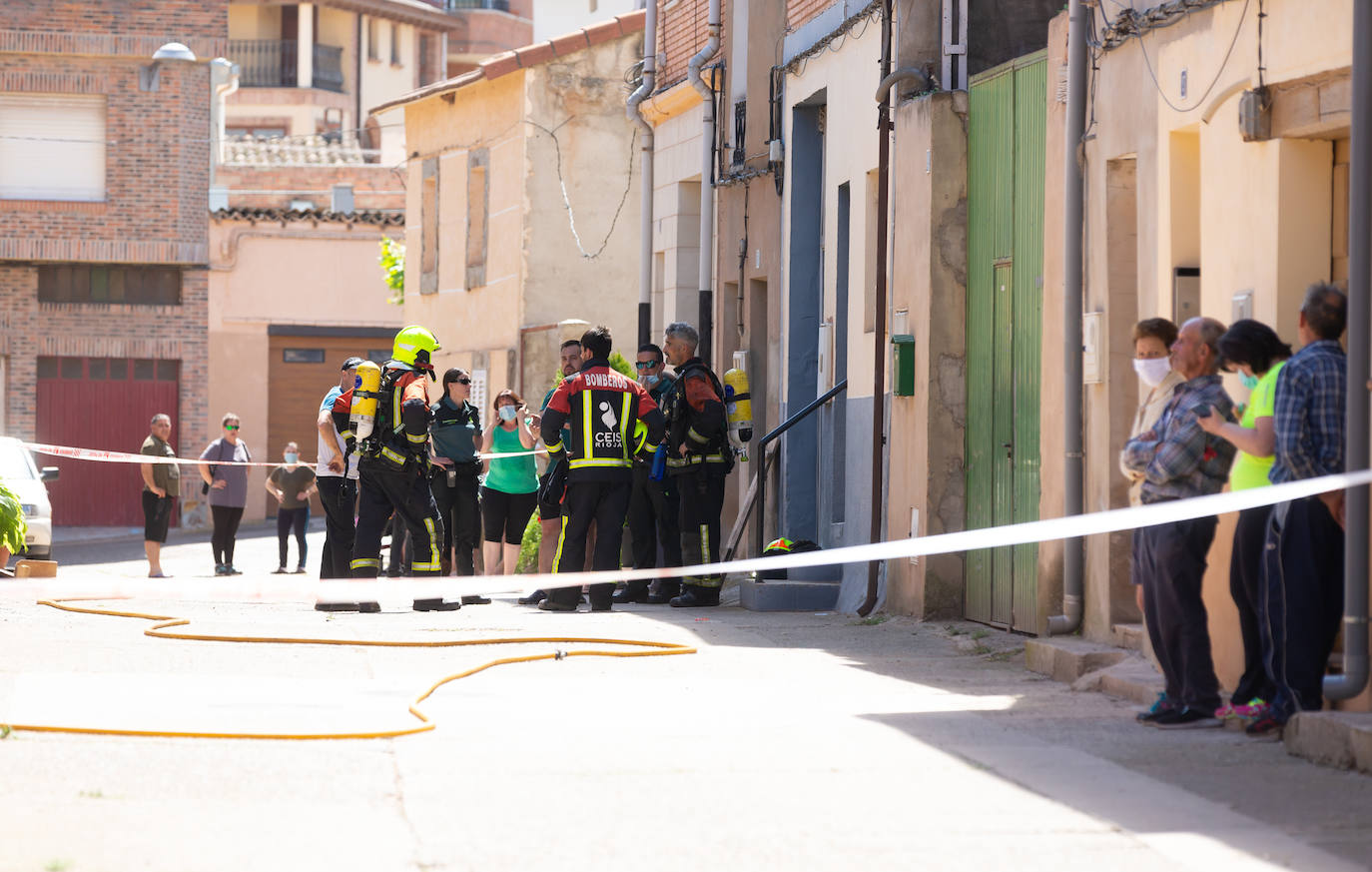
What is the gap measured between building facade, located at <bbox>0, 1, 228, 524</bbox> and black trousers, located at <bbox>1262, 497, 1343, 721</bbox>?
99.0ft

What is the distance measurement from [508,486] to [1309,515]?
9.03 m

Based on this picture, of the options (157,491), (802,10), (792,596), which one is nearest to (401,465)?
(792,596)

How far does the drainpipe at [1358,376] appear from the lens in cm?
730

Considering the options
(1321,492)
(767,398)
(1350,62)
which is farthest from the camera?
(767,398)

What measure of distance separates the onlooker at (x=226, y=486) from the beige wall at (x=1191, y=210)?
12.7 meters

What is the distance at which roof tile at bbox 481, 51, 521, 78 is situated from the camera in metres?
26.8

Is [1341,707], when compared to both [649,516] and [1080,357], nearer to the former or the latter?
[1080,357]

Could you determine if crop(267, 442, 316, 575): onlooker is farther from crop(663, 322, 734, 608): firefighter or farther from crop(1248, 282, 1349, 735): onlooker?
crop(1248, 282, 1349, 735): onlooker

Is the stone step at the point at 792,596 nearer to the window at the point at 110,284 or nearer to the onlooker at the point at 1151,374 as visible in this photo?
the onlooker at the point at 1151,374

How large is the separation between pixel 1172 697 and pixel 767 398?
32.2 ft

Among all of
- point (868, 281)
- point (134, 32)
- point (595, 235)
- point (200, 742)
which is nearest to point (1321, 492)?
point (200, 742)

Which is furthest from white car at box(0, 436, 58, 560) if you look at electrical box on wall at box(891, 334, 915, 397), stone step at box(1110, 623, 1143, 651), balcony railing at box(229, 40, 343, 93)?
balcony railing at box(229, 40, 343, 93)

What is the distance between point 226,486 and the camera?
22.1 metres

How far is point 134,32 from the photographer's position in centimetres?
3628
